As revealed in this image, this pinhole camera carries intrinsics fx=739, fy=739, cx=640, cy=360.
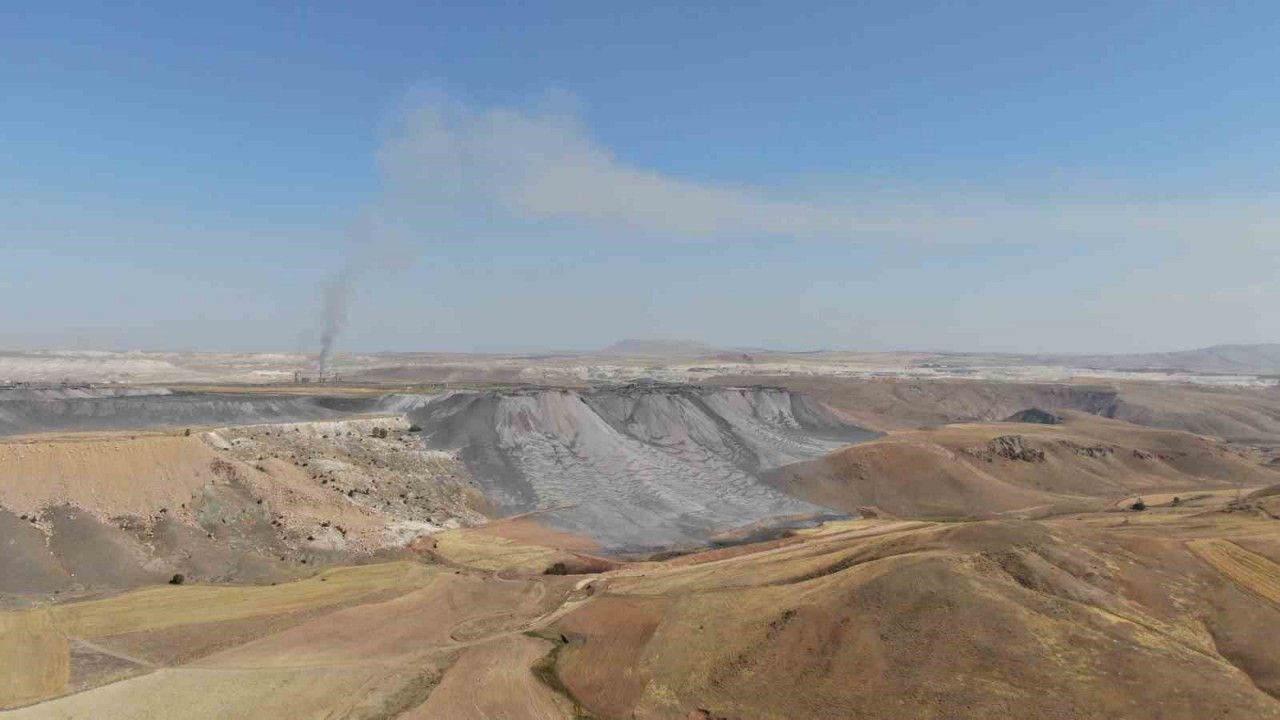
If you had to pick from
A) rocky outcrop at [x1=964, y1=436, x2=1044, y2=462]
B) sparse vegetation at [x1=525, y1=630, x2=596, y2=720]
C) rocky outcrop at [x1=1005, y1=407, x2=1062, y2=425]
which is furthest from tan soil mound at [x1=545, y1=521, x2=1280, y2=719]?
rocky outcrop at [x1=1005, y1=407, x2=1062, y2=425]

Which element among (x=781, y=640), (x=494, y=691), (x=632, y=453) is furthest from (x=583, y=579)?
(x=632, y=453)

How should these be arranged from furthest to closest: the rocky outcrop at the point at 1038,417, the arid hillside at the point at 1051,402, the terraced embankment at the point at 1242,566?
1. the arid hillside at the point at 1051,402
2. the rocky outcrop at the point at 1038,417
3. the terraced embankment at the point at 1242,566

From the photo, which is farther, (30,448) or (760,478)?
(760,478)

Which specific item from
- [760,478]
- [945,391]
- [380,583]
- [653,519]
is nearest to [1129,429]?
[945,391]

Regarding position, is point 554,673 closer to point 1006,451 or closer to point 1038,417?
point 1006,451

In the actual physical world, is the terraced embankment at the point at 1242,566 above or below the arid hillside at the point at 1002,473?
above

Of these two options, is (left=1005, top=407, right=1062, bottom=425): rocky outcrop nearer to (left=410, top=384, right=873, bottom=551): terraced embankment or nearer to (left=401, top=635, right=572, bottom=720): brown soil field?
(left=410, top=384, right=873, bottom=551): terraced embankment

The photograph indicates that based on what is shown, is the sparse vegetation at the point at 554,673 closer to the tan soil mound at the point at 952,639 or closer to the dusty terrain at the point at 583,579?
the dusty terrain at the point at 583,579

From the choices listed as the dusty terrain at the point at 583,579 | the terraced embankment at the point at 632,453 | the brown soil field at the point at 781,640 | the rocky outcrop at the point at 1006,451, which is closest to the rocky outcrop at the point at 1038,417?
the terraced embankment at the point at 632,453

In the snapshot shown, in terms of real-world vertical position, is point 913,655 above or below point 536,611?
above

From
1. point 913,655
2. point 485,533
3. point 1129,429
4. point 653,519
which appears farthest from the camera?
point 1129,429

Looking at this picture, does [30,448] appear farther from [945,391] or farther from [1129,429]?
[945,391]
